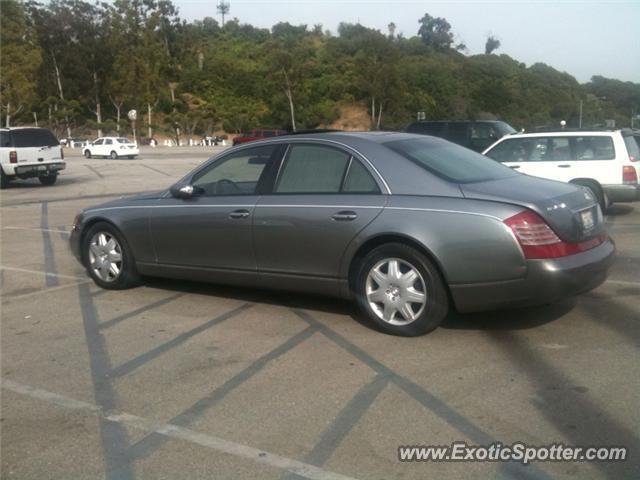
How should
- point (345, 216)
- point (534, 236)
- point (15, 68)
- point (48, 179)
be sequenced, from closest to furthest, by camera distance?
point (534, 236)
point (345, 216)
point (48, 179)
point (15, 68)

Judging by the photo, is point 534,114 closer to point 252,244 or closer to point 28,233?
point 28,233

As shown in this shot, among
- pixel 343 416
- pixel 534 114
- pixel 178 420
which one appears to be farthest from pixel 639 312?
pixel 534 114

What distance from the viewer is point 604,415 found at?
411 centimetres

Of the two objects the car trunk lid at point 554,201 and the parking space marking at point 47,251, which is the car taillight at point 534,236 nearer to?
the car trunk lid at point 554,201

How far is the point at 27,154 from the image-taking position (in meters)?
21.2

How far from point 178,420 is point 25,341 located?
2258 millimetres

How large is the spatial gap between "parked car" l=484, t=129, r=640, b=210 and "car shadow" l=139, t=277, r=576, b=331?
5.86 meters

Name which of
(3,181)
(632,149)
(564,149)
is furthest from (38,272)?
(3,181)

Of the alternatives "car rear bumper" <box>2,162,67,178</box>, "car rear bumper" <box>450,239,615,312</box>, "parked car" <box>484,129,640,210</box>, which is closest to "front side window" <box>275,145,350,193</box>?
"car rear bumper" <box>450,239,615,312</box>

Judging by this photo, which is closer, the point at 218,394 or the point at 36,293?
the point at 218,394

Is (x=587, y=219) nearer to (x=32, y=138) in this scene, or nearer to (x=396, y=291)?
(x=396, y=291)

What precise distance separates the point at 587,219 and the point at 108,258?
14.8 feet

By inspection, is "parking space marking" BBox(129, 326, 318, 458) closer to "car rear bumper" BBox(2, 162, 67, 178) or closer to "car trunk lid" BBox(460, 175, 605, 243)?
"car trunk lid" BBox(460, 175, 605, 243)

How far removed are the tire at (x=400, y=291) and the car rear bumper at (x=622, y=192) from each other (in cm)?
741
